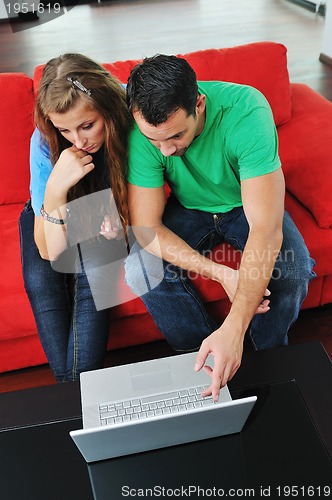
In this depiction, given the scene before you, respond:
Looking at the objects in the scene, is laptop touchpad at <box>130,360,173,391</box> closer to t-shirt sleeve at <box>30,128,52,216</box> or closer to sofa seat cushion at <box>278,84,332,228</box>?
t-shirt sleeve at <box>30,128,52,216</box>

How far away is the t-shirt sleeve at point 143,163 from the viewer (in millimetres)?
1416

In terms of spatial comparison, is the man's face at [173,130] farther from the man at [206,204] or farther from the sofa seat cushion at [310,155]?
the sofa seat cushion at [310,155]

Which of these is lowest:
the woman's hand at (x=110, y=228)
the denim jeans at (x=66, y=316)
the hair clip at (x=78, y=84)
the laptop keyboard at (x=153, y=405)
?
the denim jeans at (x=66, y=316)

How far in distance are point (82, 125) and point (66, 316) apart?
20.7 inches

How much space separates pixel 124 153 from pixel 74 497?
2.74 ft

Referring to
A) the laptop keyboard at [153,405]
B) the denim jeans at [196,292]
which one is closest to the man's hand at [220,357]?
the laptop keyboard at [153,405]

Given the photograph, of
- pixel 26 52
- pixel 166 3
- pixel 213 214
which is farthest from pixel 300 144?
pixel 166 3

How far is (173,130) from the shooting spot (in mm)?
1240

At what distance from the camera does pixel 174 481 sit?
936 millimetres

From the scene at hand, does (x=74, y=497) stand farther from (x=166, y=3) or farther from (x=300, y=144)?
(x=166, y=3)

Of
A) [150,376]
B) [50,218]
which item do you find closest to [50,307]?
[50,218]

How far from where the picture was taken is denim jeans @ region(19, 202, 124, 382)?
4.63 ft

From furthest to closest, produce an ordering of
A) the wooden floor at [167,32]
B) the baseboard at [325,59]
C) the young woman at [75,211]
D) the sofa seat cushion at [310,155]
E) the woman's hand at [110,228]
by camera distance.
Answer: the wooden floor at [167,32] < the baseboard at [325,59] < the sofa seat cushion at [310,155] < the woman's hand at [110,228] < the young woman at [75,211]

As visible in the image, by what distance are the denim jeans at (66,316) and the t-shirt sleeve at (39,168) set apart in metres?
0.16
